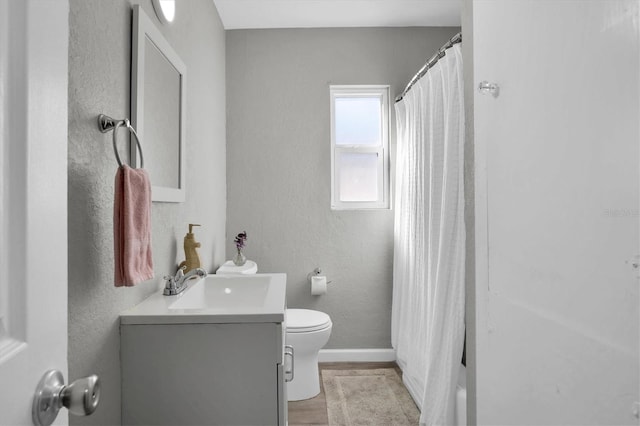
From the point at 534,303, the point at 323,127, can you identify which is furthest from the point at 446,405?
the point at 323,127

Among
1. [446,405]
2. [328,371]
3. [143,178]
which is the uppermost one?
[143,178]

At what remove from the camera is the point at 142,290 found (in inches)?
51.6

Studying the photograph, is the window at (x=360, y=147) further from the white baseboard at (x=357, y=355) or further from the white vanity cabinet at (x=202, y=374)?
the white vanity cabinet at (x=202, y=374)

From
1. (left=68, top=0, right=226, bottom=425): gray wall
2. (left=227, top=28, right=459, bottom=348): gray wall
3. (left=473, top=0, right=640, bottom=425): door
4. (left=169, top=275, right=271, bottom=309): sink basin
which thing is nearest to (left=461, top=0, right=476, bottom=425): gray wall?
(left=473, top=0, right=640, bottom=425): door

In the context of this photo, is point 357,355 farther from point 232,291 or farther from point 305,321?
point 232,291

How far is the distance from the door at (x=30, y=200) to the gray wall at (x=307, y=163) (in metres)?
2.32

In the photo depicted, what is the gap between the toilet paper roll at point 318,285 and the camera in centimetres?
271

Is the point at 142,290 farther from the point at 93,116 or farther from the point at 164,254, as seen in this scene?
the point at 93,116

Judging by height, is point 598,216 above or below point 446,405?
above

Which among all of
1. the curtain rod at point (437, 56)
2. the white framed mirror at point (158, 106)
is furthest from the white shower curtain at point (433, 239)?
the white framed mirror at point (158, 106)

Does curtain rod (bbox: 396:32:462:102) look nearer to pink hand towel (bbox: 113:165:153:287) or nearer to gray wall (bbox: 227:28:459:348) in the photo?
gray wall (bbox: 227:28:459:348)

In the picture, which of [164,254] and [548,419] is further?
[164,254]

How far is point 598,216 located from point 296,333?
5.66ft

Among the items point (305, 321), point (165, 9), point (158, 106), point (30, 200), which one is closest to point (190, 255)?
point (158, 106)
